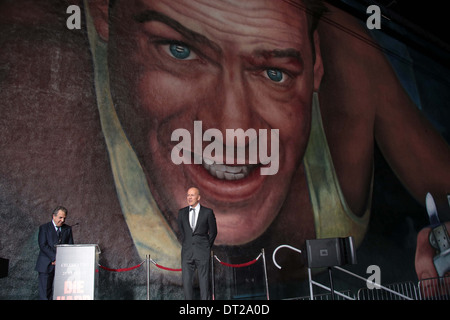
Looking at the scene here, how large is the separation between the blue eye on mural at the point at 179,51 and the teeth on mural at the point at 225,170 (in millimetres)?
Result: 2179

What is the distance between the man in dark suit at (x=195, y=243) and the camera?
18.0 feet

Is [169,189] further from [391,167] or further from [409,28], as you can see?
[409,28]

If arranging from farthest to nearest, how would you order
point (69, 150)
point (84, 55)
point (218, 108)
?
1. point (218, 108)
2. point (84, 55)
3. point (69, 150)

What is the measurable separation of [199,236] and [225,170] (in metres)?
3.10

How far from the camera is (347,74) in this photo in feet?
38.6

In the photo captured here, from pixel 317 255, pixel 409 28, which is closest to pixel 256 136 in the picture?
pixel 317 255

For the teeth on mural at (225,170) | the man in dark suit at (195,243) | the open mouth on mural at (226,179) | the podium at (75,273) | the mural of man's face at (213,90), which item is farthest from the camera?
the teeth on mural at (225,170)

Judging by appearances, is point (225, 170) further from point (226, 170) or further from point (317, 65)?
point (317, 65)

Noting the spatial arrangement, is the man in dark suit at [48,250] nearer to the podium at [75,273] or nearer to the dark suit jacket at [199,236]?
the podium at [75,273]

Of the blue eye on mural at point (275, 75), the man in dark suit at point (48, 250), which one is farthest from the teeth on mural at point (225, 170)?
the man in dark suit at point (48, 250)

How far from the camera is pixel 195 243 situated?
559cm

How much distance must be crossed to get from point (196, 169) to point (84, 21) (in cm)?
344

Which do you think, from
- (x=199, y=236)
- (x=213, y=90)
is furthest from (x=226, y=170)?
(x=199, y=236)

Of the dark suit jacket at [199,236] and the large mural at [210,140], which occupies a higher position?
the large mural at [210,140]
